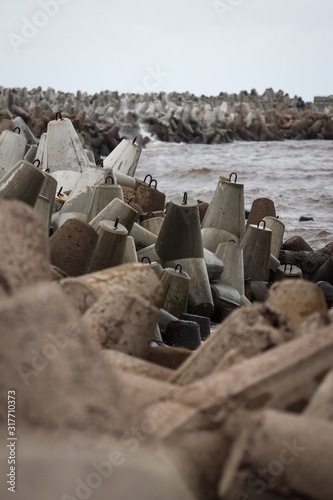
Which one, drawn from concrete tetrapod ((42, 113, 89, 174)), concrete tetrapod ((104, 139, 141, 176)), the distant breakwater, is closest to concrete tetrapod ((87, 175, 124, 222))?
concrete tetrapod ((42, 113, 89, 174))

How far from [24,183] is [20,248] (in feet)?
8.03

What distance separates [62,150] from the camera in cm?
701

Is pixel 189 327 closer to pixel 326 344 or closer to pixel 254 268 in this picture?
pixel 254 268

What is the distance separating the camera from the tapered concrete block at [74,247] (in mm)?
3697

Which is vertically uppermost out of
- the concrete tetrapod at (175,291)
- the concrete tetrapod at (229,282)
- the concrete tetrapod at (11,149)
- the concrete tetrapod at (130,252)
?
the concrete tetrapod at (11,149)

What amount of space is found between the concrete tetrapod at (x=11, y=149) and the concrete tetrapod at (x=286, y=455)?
4902 mm

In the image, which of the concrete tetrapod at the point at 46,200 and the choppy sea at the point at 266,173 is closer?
the concrete tetrapod at the point at 46,200

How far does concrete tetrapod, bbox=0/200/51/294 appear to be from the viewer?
1.73 m

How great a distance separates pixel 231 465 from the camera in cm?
135

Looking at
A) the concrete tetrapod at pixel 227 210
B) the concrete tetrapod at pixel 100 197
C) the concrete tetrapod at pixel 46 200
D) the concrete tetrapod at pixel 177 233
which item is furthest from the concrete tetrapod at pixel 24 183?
the concrete tetrapod at pixel 227 210

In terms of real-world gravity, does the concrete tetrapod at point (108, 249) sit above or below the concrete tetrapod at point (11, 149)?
below

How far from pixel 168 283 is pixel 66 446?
10.4 ft

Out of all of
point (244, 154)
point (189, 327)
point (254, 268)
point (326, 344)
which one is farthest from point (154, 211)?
point (244, 154)

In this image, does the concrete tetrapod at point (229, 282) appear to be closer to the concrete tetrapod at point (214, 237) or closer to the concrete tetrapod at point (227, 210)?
the concrete tetrapod at point (214, 237)
